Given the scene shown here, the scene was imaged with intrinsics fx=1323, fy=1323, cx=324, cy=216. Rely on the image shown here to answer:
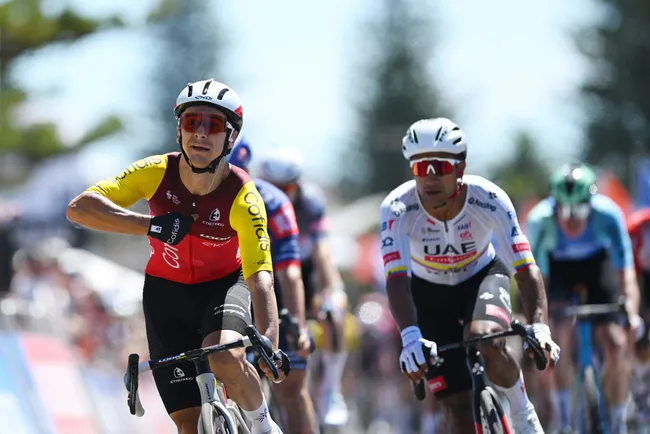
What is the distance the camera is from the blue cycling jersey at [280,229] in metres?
10.1

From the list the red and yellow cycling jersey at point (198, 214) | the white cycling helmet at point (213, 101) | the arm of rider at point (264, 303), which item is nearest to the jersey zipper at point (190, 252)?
the red and yellow cycling jersey at point (198, 214)

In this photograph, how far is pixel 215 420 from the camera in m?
7.54

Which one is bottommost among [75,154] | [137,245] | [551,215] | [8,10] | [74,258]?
[551,215]

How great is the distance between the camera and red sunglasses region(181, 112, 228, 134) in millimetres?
7957

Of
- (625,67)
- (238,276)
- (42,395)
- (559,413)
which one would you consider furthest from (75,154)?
(625,67)

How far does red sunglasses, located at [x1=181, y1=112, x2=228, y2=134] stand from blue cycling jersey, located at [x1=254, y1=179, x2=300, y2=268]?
84.7 inches

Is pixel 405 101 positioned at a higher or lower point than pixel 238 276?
higher

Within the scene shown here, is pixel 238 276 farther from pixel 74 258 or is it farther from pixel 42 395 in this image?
pixel 74 258

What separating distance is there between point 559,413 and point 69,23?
→ 46.9 ft

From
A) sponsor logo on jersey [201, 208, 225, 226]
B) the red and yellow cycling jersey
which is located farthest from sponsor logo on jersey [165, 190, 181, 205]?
sponsor logo on jersey [201, 208, 225, 226]

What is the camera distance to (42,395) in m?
13.1

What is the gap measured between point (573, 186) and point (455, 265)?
2961 mm

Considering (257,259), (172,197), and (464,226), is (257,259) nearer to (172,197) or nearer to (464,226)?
(172,197)

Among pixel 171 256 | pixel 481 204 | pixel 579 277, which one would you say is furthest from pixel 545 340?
pixel 579 277
